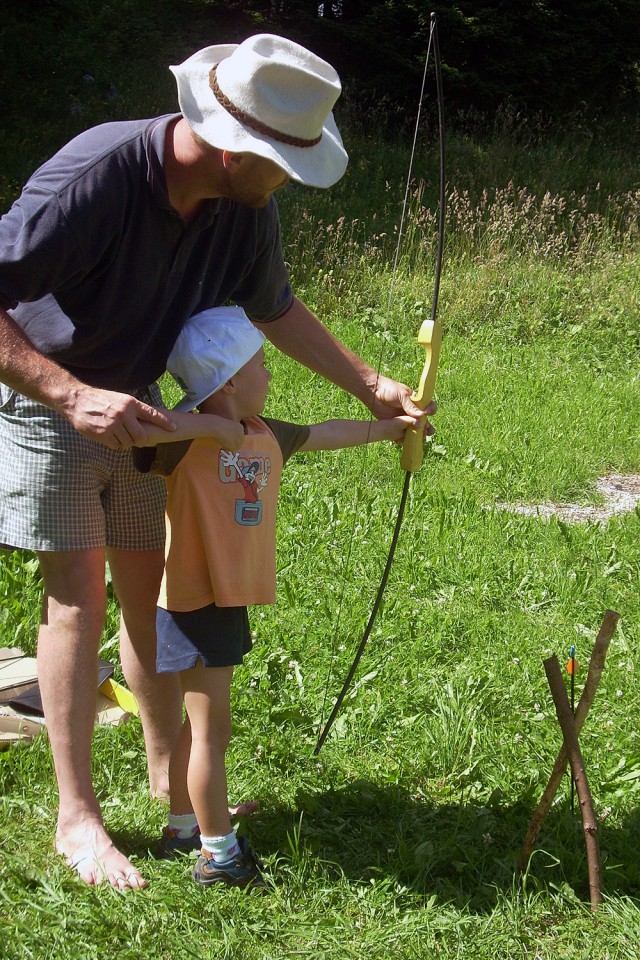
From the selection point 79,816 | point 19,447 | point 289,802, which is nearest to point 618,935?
point 289,802

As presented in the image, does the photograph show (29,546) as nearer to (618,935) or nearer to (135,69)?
(618,935)

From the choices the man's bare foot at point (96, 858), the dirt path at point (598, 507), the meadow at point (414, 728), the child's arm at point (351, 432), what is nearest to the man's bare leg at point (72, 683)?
the man's bare foot at point (96, 858)

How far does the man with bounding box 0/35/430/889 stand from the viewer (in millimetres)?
2256

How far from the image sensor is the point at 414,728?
3.25 m

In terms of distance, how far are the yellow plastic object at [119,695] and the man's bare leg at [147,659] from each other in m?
0.42

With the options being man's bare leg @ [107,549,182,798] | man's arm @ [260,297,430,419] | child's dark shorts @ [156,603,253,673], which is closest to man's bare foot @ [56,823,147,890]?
man's bare leg @ [107,549,182,798]

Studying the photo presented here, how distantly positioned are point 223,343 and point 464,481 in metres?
3.07

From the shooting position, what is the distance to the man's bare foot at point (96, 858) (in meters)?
2.49

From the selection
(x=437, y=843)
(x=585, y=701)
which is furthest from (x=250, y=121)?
(x=437, y=843)

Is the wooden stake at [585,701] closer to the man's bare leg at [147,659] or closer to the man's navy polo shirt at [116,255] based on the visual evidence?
the man's bare leg at [147,659]

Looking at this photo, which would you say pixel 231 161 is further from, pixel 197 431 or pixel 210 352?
pixel 197 431

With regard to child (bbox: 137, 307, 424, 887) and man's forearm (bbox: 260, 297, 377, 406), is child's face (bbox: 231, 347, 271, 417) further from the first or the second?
man's forearm (bbox: 260, 297, 377, 406)

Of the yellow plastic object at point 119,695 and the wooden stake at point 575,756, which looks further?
the yellow plastic object at point 119,695

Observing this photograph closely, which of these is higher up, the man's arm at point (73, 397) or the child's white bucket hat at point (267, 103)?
the child's white bucket hat at point (267, 103)
